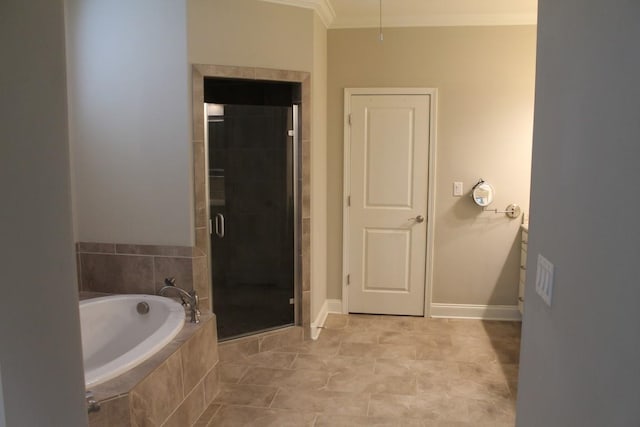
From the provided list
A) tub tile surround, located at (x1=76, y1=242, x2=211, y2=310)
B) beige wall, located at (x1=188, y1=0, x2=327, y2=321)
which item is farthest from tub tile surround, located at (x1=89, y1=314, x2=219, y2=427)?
beige wall, located at (x1=188, y1=0, x2=327, y2=321)

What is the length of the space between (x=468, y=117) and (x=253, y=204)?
2.03 m

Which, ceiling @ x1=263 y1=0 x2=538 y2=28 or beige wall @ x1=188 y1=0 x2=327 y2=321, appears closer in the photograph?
beige wall @ x1=188 y1=0 x2=327 y2=321

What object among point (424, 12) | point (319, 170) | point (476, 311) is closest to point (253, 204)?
point (319, 170)

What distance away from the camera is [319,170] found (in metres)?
4.19

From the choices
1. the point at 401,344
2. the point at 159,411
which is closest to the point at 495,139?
the point at 401,344

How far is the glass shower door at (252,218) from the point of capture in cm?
370

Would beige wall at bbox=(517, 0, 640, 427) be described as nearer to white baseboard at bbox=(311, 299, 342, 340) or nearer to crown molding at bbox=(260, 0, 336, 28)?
crown molding at bbox=(260, 0, 336, 28)

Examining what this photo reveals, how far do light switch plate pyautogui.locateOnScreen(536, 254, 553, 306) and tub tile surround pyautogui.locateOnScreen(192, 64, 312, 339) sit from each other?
2526mm

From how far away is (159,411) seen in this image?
2.45 meters

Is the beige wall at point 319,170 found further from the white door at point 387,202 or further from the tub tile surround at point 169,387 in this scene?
the tub tile surround at point 169,387

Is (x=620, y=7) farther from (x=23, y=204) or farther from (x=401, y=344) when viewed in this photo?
(x=401, y=344)

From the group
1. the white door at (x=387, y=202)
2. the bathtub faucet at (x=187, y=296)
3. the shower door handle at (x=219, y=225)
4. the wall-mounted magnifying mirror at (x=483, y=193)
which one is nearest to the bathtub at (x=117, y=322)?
the bathtub faucet at (x=187, y=296)

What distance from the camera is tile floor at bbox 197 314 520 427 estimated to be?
2.89 m

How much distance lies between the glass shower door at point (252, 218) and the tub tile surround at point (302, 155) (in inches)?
4.2
